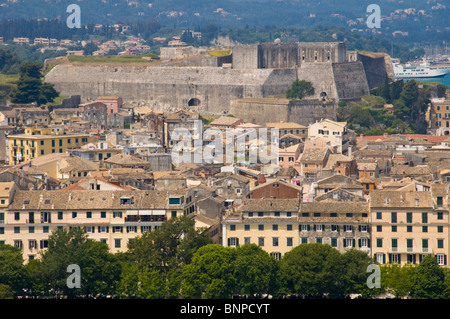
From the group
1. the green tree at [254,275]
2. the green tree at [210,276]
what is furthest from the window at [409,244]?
the green tree at [210,276]

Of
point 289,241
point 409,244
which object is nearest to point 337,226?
point 289,241

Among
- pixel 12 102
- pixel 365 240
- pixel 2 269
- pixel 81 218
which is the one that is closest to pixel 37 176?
pixel 81 218

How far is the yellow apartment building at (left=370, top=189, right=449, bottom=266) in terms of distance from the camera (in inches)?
1850

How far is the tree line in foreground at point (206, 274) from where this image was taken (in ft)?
143

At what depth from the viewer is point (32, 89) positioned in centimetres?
9481

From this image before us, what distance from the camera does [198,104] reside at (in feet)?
316

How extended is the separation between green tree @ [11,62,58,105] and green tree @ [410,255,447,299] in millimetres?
55529

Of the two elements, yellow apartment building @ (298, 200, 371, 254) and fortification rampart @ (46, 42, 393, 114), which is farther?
fortification rampart @ (46, 42, 393, 114)

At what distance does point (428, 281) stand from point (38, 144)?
115 ft

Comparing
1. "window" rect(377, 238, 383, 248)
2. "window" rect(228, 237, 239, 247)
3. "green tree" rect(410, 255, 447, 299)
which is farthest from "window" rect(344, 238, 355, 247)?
"window" rect(228, 237, 239, 247)

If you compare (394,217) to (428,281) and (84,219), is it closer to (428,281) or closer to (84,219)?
(428,281)

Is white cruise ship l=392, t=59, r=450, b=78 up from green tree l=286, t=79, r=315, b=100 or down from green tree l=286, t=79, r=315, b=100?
down

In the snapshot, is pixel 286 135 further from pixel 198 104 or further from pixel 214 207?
pixel 214 207

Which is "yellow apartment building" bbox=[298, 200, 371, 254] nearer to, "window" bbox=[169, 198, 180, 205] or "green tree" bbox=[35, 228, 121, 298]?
"window" bbox=[169, 198, 180, 205]
